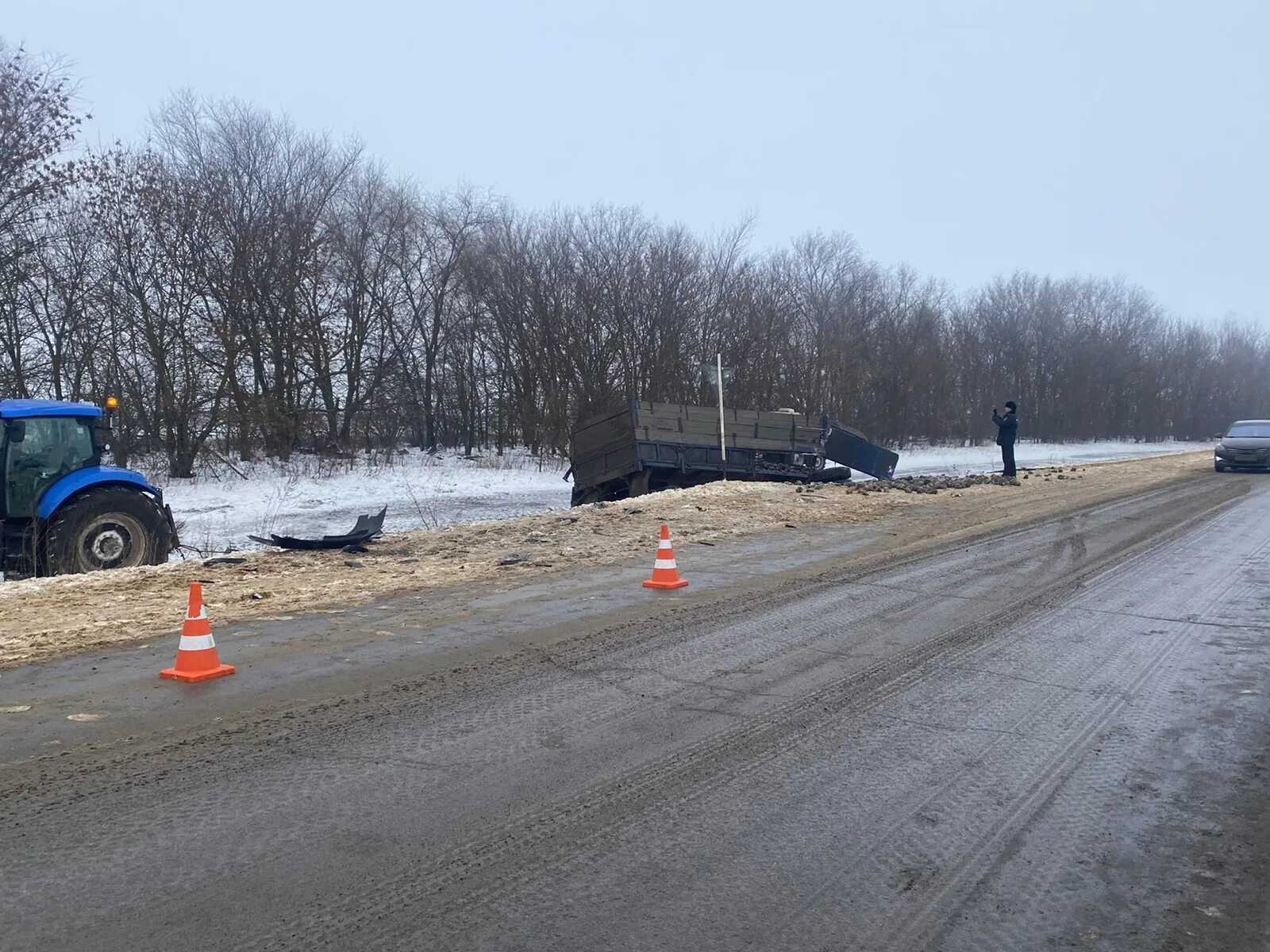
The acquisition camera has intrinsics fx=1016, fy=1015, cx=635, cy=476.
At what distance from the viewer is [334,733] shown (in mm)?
5555

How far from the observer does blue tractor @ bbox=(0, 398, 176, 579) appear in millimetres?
11586

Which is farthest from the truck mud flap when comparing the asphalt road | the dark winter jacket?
the asphalt road

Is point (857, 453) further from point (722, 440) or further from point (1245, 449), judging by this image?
point (1245, 449)

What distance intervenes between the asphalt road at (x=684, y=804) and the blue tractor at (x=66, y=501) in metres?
5.42

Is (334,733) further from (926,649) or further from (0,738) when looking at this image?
(926,649)

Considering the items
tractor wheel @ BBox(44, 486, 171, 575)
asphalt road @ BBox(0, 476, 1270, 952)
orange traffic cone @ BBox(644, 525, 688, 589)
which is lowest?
asphalt road @ BBox(0, 476, 1270, 952)

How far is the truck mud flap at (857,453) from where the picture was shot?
23578 mm

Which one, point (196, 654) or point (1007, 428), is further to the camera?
Result: point (1007, 428)

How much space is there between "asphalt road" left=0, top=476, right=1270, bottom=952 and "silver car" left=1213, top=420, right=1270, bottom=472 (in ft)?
78.1

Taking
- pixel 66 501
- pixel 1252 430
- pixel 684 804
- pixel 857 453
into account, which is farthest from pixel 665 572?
pixel 1252 430

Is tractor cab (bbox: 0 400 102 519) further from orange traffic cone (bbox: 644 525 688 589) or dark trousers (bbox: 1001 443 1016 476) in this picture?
dark trousers (bbox: 1001 443 1016 476)

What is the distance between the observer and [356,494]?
24.7m

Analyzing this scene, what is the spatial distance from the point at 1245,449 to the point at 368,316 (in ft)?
92.9

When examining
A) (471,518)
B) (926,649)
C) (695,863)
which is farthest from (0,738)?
(471,518)
